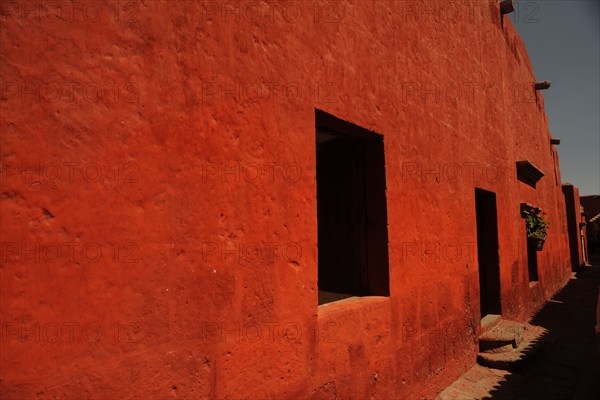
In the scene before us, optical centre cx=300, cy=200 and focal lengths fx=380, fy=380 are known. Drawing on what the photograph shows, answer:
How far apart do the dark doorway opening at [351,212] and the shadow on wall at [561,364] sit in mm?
1977

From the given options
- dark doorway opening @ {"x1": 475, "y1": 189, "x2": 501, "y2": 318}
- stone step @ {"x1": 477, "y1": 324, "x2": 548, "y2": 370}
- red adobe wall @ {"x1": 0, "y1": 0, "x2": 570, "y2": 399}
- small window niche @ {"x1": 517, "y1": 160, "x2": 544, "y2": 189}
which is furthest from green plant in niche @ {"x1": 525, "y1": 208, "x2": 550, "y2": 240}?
red adobe wall @ {"x1": 0, "y1": 0, "x2": 570, "y2": 399}

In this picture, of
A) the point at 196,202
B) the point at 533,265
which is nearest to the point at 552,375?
the point at 533,265

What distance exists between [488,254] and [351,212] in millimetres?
3568

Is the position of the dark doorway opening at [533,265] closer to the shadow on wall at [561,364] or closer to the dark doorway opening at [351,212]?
the shadow on wall at [561,364]

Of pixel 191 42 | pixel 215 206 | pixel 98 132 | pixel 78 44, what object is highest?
pixel 191 42

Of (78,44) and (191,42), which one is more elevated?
(191,42)

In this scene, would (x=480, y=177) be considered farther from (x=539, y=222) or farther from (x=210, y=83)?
(x=210, y=83)

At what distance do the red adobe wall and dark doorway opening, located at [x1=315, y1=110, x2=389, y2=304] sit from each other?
0.43 ft

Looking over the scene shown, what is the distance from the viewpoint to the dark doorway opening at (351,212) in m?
3.30

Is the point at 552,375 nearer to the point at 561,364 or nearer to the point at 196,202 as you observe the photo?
the point at 561,364

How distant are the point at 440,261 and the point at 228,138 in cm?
291

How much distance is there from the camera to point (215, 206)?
199 centimetres

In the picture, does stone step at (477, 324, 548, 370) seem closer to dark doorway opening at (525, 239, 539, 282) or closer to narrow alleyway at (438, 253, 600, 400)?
narrow alleyway at (438, 253, 600, 400)

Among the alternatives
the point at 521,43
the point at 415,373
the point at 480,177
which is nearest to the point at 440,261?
the point at 415,373
